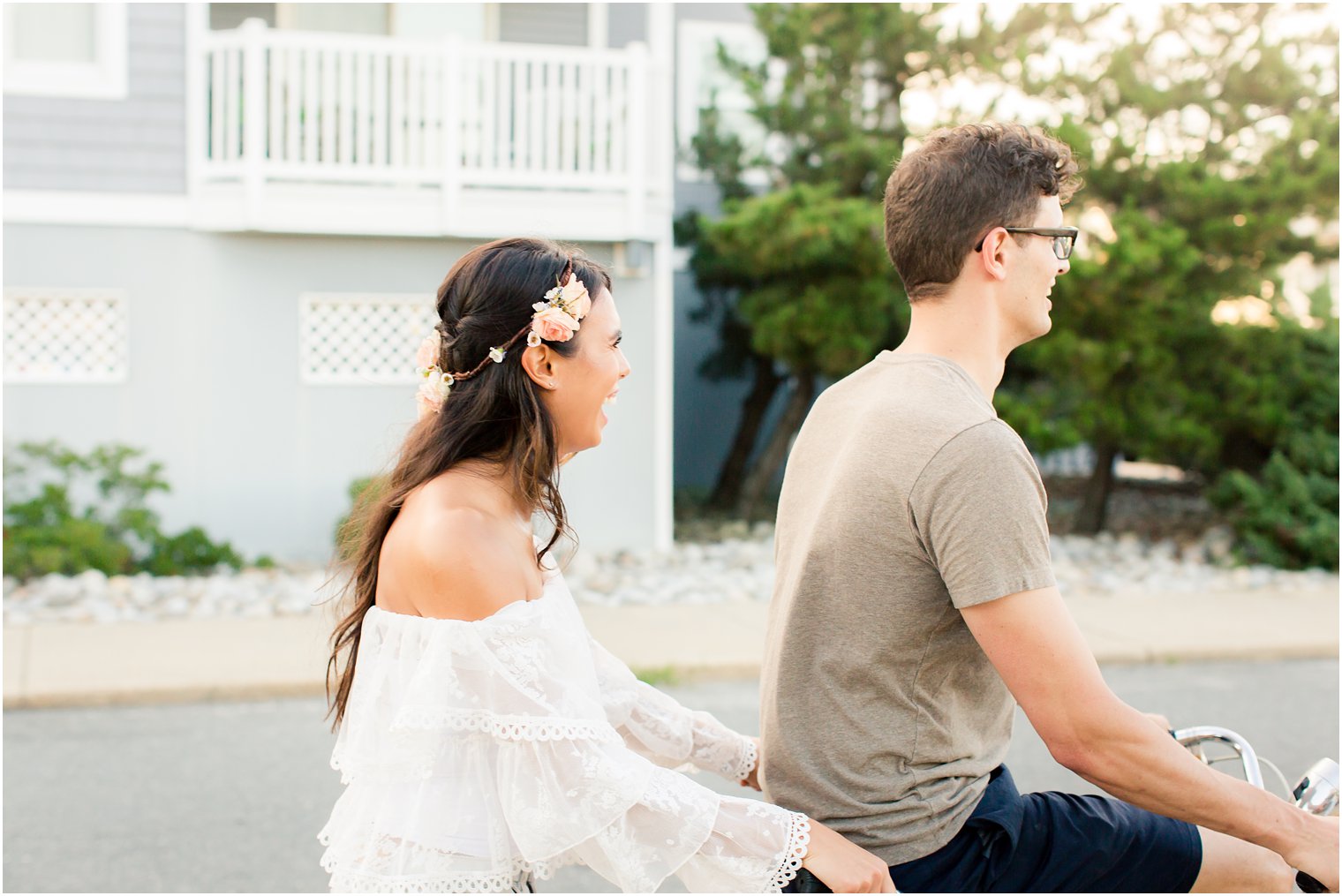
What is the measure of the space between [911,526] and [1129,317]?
30.9 feet

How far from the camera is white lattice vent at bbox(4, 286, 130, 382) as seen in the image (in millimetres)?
10320

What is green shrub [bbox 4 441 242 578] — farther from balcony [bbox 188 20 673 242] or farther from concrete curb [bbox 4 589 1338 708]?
balcony [bbox 188 20 673 242]

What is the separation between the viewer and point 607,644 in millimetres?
7797

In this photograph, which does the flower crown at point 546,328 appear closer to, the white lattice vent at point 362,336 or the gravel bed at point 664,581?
the gravel bed at point 664,581

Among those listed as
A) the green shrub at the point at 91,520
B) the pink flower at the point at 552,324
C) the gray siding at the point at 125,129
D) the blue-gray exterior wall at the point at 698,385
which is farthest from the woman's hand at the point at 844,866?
the blue-gray exterior wall at the point at 698,385

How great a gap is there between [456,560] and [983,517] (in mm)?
800

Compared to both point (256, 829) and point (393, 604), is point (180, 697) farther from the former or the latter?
point (393, 604)

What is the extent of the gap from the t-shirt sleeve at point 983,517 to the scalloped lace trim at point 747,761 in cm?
80

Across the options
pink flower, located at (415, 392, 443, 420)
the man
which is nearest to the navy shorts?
the man

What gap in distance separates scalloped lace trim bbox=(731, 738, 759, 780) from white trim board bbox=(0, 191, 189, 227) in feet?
30.8

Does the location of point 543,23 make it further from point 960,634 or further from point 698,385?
point 960,634

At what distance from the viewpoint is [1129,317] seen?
34.7 feet

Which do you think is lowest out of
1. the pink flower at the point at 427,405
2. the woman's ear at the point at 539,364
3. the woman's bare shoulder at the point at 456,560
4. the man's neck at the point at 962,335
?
the woman's bare shoulder at the point at 456,560

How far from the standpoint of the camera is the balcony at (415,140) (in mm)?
10289
